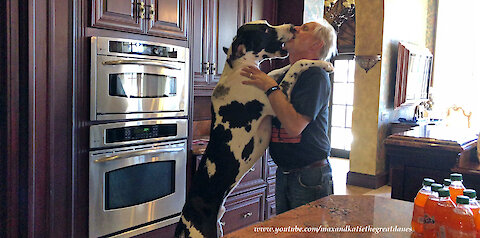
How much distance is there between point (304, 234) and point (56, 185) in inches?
63.0

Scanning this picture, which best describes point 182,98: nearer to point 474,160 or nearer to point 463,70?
point 474,160

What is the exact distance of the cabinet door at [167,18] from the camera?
262 centimetres

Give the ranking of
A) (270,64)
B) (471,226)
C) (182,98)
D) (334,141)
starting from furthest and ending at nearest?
(334,141), (270,64), (182,98), (471,226)

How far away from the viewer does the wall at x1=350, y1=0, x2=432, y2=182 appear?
17.9 feet

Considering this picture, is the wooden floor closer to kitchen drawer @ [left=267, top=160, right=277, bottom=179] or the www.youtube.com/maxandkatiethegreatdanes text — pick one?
kitchen drawer @ [left=267, top=160, right=277, bottom=179]

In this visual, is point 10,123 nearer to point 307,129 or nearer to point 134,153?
point 134,153

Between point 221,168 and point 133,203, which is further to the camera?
point 133,203

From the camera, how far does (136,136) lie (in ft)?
8.39

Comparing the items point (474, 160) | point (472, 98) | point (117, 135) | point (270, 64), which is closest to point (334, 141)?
point (472, 98)

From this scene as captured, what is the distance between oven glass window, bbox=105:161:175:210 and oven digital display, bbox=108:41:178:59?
721mm

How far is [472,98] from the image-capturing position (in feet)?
22.9

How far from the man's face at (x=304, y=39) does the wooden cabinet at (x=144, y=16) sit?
1.23 meters

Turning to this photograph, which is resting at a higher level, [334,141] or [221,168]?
[221,168]

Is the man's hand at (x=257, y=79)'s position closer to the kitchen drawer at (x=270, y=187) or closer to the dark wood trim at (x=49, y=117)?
the dark wood trim at (x=49, y=117)
